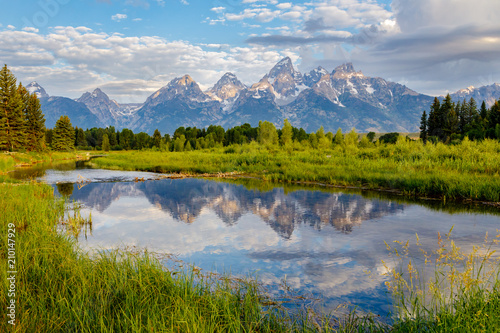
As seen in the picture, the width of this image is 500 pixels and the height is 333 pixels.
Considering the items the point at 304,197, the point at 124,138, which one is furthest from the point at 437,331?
the point at 124,138

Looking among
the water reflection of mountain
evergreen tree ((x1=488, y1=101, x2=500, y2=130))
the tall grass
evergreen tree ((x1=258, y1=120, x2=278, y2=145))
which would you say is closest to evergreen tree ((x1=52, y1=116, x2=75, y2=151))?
evergreen tree ((x1=258, y1=120, x2=278, y2=145))

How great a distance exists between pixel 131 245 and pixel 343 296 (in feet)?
25.1

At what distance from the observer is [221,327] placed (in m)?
5.16

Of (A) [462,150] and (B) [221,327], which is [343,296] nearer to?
(B) [221,327]

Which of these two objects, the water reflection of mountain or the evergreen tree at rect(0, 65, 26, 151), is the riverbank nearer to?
the evergreen tree at rect(0, 65, 26, 151)

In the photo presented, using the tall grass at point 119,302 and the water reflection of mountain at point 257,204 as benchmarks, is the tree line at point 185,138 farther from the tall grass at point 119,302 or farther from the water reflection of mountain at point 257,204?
the tall grass at point 119,302

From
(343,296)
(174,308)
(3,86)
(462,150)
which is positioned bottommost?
(343,296)

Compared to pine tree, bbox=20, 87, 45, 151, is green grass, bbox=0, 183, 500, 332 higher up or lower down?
lower down

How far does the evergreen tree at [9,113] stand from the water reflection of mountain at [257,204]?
43.7m

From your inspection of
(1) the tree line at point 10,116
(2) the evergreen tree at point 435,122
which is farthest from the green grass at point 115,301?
(2) the evergreen tree at point 435,122

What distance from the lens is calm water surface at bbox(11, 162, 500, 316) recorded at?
906cm

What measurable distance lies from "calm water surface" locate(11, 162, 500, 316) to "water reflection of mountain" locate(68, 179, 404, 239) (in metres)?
0.06

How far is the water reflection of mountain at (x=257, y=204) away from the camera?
16.2 metres

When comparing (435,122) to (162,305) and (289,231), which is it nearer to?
(289,231)
